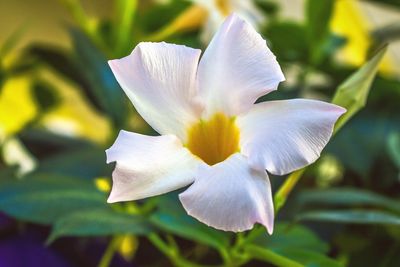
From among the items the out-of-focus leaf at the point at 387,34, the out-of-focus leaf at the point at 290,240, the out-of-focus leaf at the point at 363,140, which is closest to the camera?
the out-of-focus leaf at the point at 290,240

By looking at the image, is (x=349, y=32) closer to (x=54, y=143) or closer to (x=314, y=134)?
(x=54, y=143)

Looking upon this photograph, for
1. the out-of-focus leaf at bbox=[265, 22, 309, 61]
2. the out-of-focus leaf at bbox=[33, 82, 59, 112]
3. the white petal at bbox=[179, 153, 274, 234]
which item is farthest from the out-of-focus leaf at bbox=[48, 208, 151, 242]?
the out-of-focus leaf at bbox=[33, 82, 59, 112]

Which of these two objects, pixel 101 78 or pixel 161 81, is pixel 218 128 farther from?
pixel 101 78

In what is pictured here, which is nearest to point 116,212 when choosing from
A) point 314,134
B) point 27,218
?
point 27,218

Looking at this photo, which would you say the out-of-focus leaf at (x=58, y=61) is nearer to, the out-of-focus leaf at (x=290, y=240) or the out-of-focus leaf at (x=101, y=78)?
the out-of-focus leaf at (x=101, y=78)

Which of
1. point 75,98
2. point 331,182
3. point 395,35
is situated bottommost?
point 75,98

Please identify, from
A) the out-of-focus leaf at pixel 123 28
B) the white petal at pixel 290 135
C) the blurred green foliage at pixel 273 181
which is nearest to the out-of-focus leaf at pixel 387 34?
the blurred green foliage at pixel 273 181

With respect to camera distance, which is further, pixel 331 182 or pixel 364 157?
pixel 331 182
